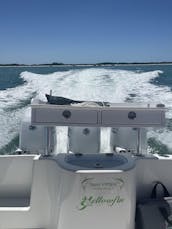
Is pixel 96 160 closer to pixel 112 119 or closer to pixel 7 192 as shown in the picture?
pixel 112 119

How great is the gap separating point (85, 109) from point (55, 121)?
0.53ft

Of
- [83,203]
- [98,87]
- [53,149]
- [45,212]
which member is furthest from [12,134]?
[98,87]

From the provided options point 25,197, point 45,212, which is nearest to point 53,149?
point 25,197

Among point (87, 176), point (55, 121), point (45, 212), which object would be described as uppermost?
point (55, 121)

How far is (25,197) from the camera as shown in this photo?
234 centimetres

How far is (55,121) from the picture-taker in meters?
1.91

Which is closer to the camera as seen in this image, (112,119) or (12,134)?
(112,119)

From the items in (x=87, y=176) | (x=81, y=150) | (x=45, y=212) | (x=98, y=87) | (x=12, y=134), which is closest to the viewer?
(x=87, y=176)

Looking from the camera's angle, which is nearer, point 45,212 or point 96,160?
point 96,160

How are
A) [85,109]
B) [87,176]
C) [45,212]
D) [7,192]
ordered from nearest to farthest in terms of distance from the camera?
[87,176]
[85,109]
[45,212]
[7,192]

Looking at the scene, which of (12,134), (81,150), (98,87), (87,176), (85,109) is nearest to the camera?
(87,176)

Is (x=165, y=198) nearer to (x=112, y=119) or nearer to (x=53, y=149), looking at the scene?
(x=112, y=119)

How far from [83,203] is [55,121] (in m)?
0.43

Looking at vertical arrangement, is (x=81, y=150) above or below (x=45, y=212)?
above
